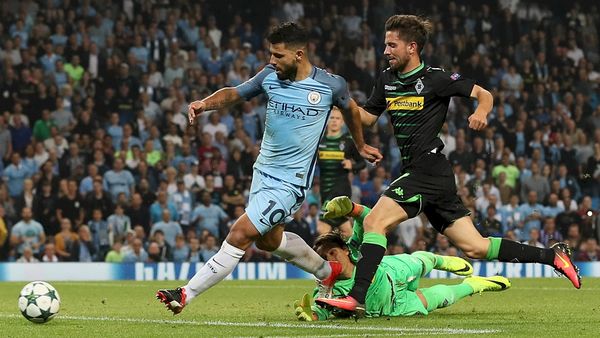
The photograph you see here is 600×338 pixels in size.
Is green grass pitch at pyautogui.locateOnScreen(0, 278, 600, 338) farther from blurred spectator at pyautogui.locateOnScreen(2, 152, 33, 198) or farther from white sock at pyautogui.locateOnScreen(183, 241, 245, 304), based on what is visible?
blurred spectator at pyautogui.locateOnScreen(2, 152, 33, 198)

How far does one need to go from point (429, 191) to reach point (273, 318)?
156 cm

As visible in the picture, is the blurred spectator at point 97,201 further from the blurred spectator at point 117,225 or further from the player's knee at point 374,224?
the player's knee at point 374,224

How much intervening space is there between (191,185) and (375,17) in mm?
7613

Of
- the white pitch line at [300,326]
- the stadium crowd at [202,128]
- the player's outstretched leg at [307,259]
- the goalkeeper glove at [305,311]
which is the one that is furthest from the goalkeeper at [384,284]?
the stadium crowd at [202,128]

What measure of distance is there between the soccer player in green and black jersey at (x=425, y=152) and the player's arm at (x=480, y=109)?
0.02m

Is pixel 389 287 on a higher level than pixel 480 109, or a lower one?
lower

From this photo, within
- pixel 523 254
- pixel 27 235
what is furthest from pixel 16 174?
pixel 523 254

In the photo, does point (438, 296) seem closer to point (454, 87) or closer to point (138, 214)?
point (454, 87)

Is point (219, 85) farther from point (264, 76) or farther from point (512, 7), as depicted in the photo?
point (264, 76)

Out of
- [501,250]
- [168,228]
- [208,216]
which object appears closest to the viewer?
[501,250]

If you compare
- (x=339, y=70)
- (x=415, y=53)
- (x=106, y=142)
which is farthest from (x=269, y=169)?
(x=339, y=70)

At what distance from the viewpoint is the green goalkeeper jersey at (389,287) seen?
29.5 ft

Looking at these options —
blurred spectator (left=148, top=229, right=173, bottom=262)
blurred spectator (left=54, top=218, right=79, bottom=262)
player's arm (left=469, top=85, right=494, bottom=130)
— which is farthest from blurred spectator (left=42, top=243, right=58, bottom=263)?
player's arm (left=469, top=85, right=494, bottom=130)

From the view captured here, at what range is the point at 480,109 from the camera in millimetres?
8453
